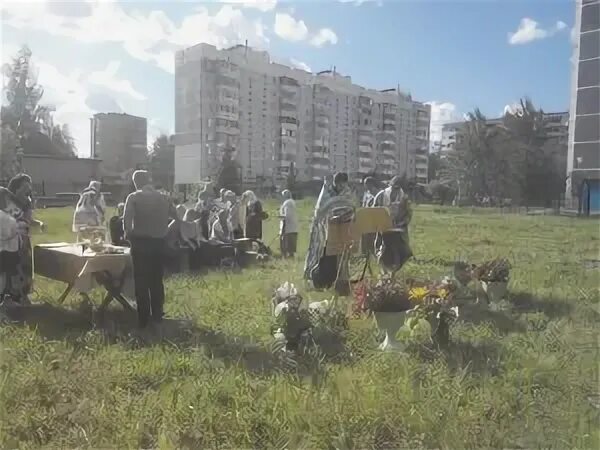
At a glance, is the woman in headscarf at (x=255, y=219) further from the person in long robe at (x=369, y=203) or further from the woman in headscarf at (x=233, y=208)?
the person in long robe at (x=369, y=203)

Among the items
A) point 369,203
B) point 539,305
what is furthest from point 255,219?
point 539,305

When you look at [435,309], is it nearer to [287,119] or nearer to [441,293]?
[441,293]

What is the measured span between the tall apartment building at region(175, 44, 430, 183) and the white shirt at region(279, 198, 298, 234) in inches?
10.5

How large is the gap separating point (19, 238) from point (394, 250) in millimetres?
2808

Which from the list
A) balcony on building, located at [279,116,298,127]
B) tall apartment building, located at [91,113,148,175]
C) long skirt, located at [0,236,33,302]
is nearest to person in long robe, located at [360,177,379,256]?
balcony on building, located at [279,116,298,127]

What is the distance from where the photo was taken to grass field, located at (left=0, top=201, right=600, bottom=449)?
90.4 inches

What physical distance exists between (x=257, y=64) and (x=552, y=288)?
2.76m

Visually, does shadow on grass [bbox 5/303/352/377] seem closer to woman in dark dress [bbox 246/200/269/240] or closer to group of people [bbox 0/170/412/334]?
group of people [bbox 0/170/412/334]

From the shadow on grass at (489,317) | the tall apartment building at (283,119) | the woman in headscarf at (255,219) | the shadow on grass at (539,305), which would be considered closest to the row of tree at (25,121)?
the tall apartment building at (283,119)

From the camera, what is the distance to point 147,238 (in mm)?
3322

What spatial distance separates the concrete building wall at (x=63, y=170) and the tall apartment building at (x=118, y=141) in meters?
0.07

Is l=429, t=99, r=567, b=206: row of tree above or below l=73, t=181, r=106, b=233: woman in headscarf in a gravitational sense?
above

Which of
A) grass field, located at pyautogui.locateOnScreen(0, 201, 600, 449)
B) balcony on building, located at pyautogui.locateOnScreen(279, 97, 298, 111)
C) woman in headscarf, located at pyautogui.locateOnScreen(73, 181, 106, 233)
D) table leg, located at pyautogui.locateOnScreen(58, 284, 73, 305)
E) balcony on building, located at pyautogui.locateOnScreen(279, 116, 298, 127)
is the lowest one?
grass field, located at pyautogui.locateOnScreen(0, 201, 600, 449)

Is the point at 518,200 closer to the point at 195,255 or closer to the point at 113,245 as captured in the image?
the point at 195,255
